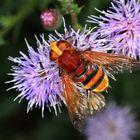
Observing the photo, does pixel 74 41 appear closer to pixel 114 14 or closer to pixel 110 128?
pixel 114 14

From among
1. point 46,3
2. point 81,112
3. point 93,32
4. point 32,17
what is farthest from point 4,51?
point 81,112

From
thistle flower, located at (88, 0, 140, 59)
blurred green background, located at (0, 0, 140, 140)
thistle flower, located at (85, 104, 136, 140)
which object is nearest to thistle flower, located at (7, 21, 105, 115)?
thistle flower, located at (88, 0, 140, 59)

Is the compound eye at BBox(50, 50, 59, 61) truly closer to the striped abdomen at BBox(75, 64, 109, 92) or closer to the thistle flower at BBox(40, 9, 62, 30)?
the striped abdomen at BBox(75, 64, 109, 92)

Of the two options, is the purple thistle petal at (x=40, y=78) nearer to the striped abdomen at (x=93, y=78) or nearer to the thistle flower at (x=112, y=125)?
the striped abdomen at (x=93, y=78)

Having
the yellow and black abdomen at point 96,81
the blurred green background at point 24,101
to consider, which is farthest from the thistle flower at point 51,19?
the blurred green background at point 24,101

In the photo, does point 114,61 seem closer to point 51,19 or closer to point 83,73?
point 83,73

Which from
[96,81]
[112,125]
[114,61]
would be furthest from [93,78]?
[112,125]
